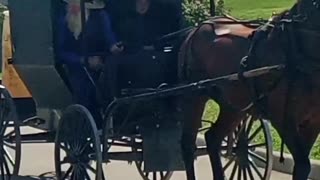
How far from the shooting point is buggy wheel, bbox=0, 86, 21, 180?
372 inches

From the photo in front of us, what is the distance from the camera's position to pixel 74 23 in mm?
9242

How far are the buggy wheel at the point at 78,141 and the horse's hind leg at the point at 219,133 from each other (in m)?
1.18

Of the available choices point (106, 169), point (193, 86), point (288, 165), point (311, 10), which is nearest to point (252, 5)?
point (106, 169)

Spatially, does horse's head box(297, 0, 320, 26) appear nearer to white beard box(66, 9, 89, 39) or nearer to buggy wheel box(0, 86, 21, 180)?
white beard box(66, 9, 89, 39)

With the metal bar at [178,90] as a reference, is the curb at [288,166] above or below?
below

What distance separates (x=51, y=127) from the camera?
9922 millimetres

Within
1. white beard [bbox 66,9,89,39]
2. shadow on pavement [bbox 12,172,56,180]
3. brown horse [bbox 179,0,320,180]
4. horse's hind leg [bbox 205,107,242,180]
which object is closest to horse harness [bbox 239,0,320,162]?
brown horse [bbox 179,0,320,180]

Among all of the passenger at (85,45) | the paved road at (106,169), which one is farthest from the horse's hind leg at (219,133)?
the paved road at (106,169)

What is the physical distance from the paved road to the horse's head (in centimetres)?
353

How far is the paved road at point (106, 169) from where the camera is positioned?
10.5 meters

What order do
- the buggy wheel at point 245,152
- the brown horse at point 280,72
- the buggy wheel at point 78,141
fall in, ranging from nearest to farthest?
the brown horse at point 280,72 → the buggy wheel at point 78,141 → the buggy wheel at point 245,152

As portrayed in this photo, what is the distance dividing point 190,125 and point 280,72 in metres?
1.68

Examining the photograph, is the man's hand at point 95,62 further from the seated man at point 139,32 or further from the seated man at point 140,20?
the seated man at point 140,20

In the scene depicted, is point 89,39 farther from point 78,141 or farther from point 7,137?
point 7,137
